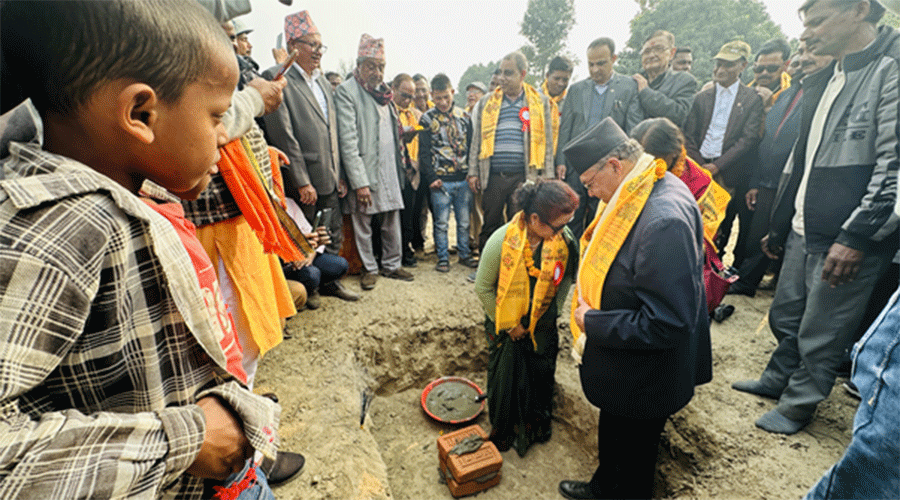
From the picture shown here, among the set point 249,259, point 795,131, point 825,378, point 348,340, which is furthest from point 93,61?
point 795,131

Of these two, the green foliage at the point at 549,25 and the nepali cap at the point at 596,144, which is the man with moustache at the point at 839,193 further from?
the green foliage at the point at 549,25

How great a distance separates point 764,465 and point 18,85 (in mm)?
3414

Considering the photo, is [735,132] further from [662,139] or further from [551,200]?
[551,200]

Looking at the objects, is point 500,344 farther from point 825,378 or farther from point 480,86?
point 480,86

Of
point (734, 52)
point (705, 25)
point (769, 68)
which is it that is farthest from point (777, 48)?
point (705, 25)

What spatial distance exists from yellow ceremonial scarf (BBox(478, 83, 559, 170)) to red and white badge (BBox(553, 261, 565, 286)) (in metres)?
2.21

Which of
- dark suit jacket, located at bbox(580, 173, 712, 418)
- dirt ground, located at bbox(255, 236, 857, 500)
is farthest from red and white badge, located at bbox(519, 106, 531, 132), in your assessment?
dark suit jacket, located at bbox(580, 173, 712, 418)

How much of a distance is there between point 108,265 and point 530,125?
4.52 meters

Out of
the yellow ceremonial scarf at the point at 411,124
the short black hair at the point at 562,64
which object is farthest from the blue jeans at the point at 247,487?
the short black hair at the point at 562,64

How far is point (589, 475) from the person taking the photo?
316cm

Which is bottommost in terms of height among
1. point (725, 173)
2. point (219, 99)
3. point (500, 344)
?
point (500, 344)

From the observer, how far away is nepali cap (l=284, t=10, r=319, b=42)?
3450 millimetres

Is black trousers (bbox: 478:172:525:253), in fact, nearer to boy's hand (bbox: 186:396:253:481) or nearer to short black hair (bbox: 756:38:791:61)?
short black hair (bbox: 756:38:791:61)

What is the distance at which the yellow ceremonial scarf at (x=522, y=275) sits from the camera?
104 inches
